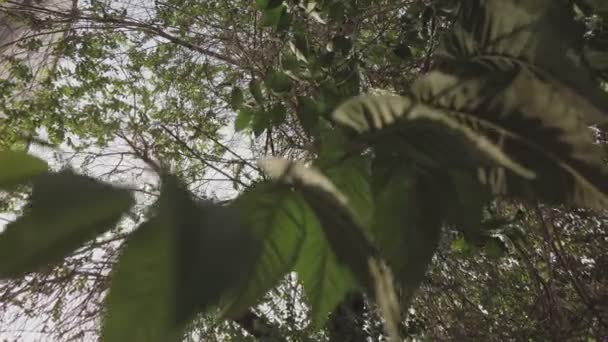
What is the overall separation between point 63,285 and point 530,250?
1.95 meters

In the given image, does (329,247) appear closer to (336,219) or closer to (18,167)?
(336,219)

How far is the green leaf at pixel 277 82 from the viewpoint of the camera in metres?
1.04

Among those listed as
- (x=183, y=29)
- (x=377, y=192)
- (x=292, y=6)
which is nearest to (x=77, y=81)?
(x=183, y=29)

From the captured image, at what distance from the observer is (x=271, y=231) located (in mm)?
222

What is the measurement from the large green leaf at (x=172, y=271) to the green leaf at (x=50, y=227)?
0.6 inches

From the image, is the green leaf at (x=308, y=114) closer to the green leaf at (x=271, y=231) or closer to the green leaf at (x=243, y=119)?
the green leaf at (x=243, y=119)

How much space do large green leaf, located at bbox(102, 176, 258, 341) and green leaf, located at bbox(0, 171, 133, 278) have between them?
0.05ft

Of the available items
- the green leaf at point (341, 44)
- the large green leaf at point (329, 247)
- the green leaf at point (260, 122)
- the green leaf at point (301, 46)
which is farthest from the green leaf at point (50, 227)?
the green leaf at point (341, 44)

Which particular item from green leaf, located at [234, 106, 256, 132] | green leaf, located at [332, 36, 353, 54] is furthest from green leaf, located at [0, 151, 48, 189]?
green leaf, located at [332, 36, 353, 54]

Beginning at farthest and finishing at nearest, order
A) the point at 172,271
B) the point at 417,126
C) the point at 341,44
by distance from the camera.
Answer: the point at 341,44
the point at 417,126
the point at 172,271

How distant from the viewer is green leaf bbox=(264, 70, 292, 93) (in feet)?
3.42

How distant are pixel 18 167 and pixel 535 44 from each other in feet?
0.84

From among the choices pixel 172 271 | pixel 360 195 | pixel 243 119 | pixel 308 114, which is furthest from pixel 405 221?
pixel 243 119

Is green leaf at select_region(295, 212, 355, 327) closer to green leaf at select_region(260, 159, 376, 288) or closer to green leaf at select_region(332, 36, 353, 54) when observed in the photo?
green leaf at select_region(260, 159, 376, 288)
